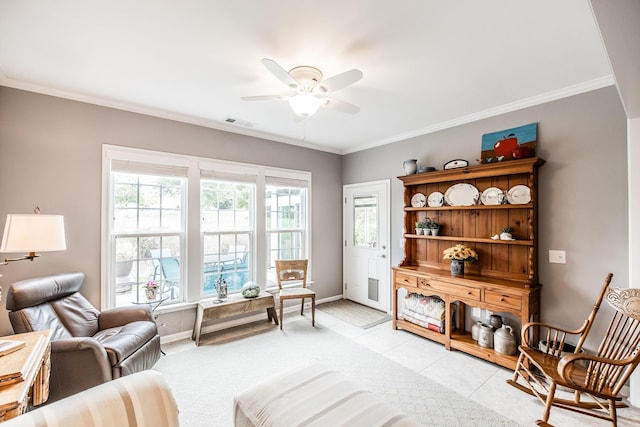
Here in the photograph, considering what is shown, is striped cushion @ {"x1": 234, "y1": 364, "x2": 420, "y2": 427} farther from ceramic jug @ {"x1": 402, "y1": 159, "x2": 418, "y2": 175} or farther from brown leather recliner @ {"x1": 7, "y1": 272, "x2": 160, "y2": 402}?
ceramic jug @ {"x1": 402, "y1": 159, "x2": 418, "y2": 175}

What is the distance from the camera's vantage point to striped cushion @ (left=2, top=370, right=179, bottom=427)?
37.8 inches

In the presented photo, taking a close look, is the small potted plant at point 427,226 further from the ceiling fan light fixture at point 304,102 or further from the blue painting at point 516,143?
the ceiling fan light fixture at point 304,102

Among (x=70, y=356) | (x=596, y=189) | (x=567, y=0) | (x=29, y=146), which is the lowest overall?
(x=70, y=356)

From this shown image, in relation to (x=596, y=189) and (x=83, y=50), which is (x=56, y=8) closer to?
(x=83, y=50)

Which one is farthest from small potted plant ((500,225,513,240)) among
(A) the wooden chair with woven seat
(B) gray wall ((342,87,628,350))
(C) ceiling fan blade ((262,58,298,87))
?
(C) ceiling fan blade ((262,58,298,87))

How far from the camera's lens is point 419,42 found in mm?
1939

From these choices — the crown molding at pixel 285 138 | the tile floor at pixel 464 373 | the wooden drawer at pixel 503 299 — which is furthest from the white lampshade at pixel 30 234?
the wooden drawer at pixel 503 299

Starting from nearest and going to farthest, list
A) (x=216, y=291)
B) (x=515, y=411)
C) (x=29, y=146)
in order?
1. (x=515, y=411)
2. (x=29, y=146)
3. (x=216, y=291)

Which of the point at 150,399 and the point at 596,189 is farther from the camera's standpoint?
the point at 596,189

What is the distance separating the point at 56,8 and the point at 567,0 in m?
2.96

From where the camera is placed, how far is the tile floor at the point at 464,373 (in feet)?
6.77

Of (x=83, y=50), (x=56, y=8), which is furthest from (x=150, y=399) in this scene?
(x=83, y=50)

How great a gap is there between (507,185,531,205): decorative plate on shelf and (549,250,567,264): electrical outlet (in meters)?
0.56

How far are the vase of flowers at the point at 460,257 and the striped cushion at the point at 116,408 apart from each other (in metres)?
2.96
